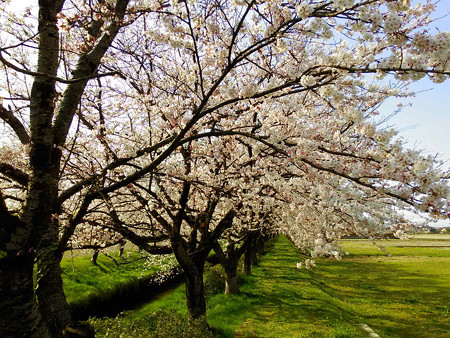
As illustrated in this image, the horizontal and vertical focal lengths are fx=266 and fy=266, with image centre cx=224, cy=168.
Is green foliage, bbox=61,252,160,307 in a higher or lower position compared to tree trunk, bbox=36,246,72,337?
lower

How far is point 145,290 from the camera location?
18.0m

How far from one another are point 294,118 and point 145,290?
1648 cm

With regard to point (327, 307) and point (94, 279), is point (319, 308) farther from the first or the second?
point (94, 279)

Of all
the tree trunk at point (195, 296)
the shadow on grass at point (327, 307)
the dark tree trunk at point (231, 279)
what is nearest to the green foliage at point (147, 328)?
the tree trunk at point (195, 296)

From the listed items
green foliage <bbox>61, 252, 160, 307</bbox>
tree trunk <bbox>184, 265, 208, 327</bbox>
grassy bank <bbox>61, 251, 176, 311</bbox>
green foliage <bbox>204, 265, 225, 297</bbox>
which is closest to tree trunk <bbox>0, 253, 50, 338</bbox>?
tree trunk <bbox>184, 265, 208, 327</bbox>

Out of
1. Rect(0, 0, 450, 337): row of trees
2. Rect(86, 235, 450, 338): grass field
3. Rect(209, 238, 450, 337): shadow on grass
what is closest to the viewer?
Rect(0, 0, 450, 337): row of trees

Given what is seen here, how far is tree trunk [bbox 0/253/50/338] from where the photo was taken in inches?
124

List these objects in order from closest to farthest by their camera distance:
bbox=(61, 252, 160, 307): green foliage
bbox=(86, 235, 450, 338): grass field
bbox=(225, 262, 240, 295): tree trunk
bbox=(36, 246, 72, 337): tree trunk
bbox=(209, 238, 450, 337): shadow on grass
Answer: bbox=(36, 246, 72, 337): tree trunk → bbox=(86, 235, 450, 338): grass field → bbox=(209, 238, 450, 337): shadow on grass → bbox=(61, 252, 160, 307): green foliage → bbox=(225, 262, 240, 295): tree trunk

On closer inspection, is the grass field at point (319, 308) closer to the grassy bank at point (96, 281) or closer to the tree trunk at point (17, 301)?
the grassy bank at point (96, 281)

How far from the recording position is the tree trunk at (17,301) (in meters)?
3.14

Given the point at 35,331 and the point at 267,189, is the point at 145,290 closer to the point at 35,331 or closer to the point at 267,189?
the point at 267,189

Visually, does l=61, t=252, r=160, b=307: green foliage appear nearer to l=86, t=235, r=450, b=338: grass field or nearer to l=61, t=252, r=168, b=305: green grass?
l=61, t=252, r=168, b=305: green grass

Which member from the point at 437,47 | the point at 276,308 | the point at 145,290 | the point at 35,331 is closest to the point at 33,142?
the point at 35,331

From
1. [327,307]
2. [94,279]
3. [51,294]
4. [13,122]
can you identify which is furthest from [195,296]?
[94,279]
